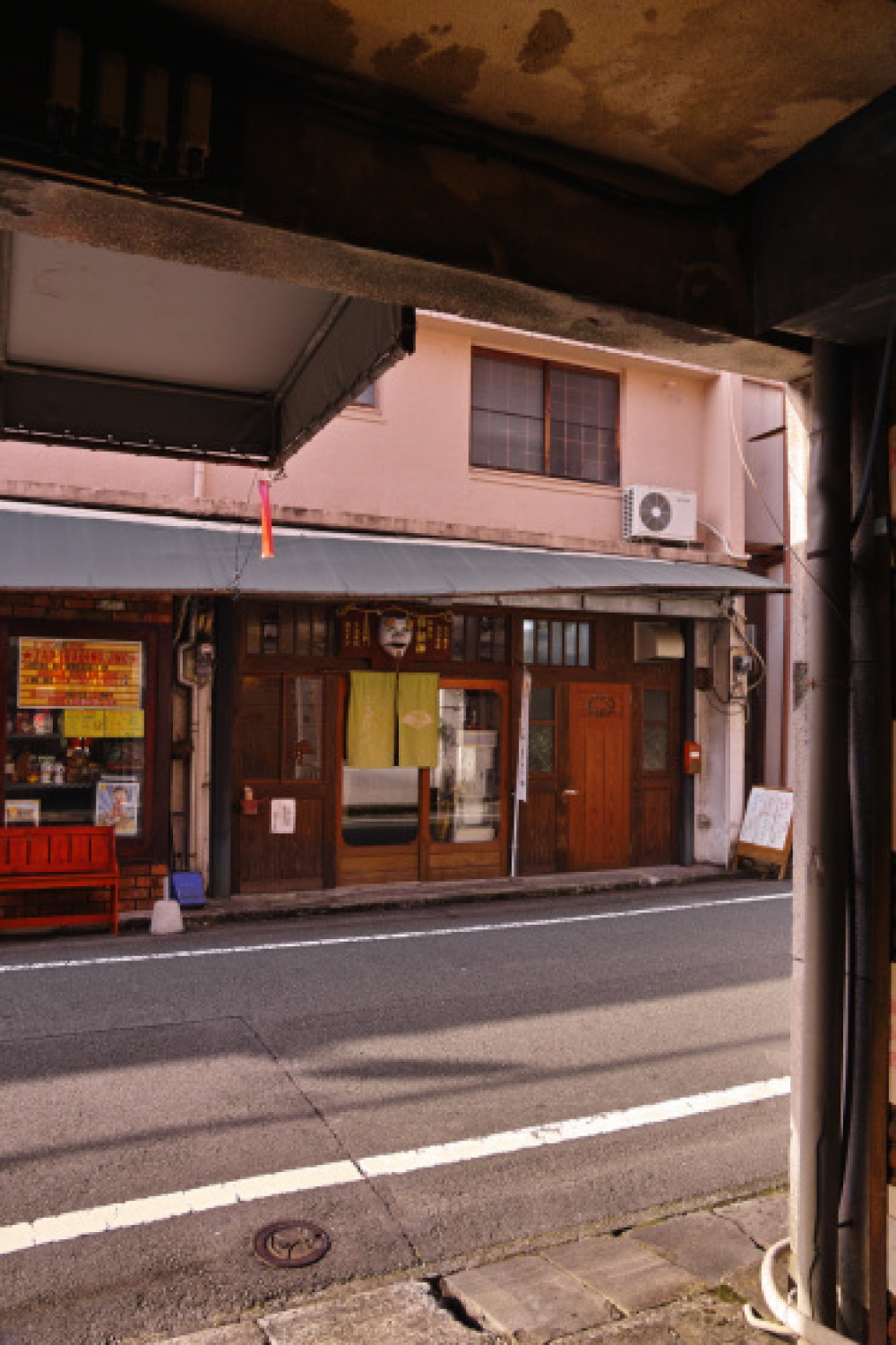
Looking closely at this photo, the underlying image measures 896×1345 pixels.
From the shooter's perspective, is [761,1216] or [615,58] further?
[761,1216]

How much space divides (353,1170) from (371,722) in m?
7.73

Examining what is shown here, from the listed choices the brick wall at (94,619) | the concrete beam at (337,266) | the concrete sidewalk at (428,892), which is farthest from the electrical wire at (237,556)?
the concrete beam at (337,266)

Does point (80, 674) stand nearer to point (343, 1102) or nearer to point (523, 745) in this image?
point (523, 745)

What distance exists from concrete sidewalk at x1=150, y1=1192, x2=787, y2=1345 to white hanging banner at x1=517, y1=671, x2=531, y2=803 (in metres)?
8.94

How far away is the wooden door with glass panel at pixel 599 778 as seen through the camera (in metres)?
14.0

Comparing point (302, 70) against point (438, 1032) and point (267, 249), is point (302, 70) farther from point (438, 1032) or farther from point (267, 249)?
point (438, 1032)

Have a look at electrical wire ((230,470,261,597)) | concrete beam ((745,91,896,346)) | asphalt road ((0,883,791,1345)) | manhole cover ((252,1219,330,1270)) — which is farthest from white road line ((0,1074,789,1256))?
electrical wire ((230,470,261,597))

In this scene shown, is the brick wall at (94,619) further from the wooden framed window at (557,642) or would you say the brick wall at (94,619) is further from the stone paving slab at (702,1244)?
the stone paving slab at (702,1244)

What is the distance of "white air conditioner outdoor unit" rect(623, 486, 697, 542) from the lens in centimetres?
1445

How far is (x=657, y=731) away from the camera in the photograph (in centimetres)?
1482

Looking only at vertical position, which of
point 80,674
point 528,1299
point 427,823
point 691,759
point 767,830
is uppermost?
point 80,674

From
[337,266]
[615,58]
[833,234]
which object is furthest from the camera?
[833,234]

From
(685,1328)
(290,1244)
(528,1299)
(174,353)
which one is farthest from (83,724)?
(685,1328)

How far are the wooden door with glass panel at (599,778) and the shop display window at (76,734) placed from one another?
602 centimetres
